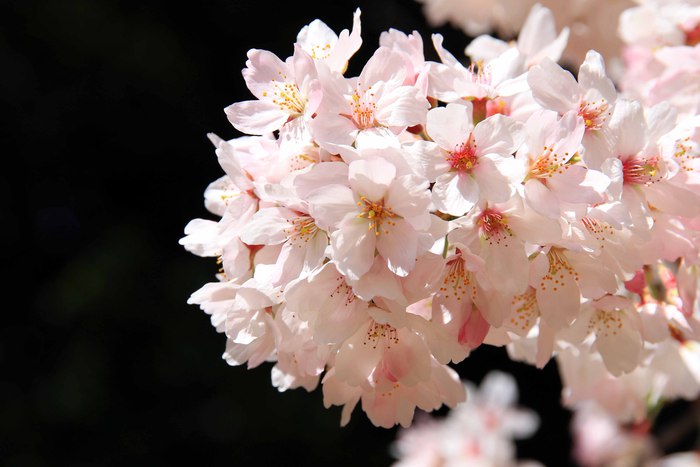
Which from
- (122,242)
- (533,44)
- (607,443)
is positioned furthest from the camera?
(122,242)

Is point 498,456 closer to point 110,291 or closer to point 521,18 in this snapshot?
point 521,18

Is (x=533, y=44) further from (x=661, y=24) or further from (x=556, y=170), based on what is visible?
(x=556, y=170)

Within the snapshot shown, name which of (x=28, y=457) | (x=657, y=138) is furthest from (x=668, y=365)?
(x=28, y=457)

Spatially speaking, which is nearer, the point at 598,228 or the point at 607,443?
the point at 598,228

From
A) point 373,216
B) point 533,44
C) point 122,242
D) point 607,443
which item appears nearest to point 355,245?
point 373,216

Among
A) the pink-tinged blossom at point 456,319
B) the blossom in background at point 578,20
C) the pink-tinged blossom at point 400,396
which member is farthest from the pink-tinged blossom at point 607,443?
the pink-tinged blossom at point 456,319

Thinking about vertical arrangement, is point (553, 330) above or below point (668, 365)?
above

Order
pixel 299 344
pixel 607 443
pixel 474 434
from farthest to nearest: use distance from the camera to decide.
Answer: pixel 607 443, pixel 474 434, pixel 299 344
